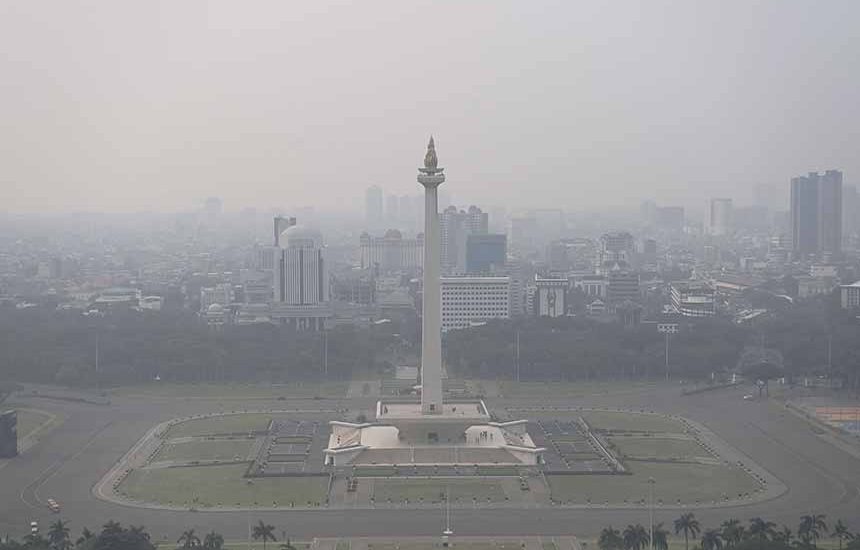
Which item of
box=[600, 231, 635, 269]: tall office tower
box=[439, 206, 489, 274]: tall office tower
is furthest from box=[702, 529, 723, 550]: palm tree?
box=[600, 231, 635, 269]: tall office tower

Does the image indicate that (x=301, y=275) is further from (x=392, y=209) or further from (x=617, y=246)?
(x=392, y=209)

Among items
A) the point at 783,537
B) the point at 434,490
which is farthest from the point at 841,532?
the point at 434,490

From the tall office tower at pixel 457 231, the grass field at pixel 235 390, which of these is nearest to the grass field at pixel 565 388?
the grass field at pixel 235 390

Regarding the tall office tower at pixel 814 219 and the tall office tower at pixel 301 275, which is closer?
the tall office tower at pixel 301 275

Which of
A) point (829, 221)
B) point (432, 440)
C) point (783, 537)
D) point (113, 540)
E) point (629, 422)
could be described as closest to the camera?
point (113, 540)

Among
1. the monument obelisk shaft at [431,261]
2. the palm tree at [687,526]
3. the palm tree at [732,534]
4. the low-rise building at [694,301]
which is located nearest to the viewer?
the palm tree at [732,534]

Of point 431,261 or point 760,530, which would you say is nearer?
point 760,530

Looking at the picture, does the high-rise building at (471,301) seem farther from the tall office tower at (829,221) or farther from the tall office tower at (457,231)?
the tall office tower at (829,221)
